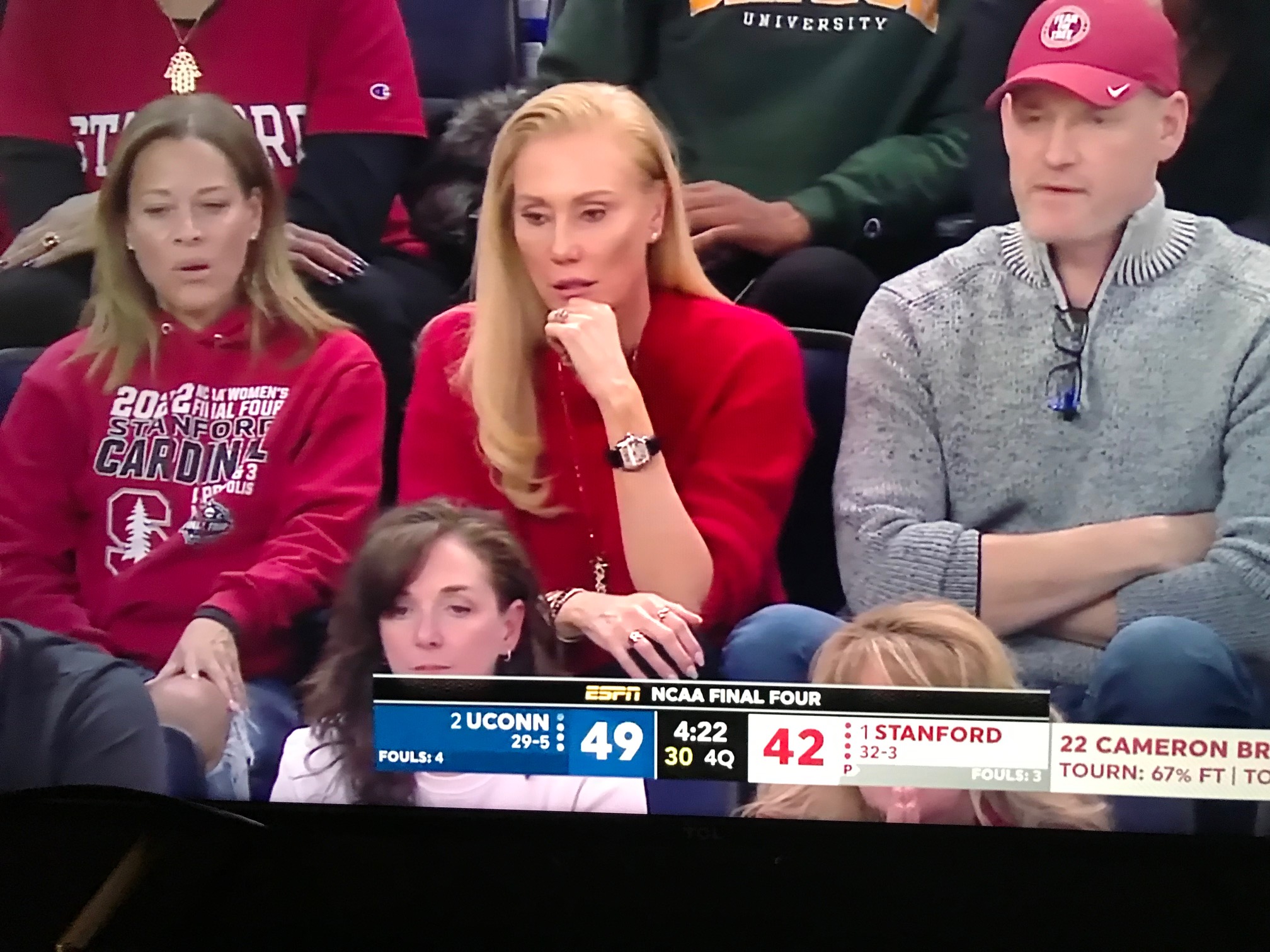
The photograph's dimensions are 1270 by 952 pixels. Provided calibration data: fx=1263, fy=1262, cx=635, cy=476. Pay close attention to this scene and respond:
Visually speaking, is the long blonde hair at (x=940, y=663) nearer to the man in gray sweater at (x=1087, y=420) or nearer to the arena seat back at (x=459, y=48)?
the man in gray sweater at (x=1087, y=420)

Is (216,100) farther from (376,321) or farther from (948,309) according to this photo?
(948,309)

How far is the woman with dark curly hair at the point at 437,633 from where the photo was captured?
1.26 metres

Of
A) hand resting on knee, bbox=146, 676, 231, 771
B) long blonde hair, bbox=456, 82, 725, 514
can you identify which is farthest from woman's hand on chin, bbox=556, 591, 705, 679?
hand resting on knee, bbox=146, 676, 231, 771

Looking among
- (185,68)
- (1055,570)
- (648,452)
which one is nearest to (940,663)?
(1055,570)

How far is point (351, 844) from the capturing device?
4.60 feet

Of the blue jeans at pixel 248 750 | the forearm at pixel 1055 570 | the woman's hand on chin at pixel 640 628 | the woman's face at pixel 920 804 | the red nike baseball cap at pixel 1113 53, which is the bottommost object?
the woman's face at pixel 920 804

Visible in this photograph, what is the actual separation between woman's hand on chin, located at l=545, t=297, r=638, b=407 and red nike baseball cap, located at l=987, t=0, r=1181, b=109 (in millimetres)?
467

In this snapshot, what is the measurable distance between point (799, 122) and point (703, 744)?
24.3 inches

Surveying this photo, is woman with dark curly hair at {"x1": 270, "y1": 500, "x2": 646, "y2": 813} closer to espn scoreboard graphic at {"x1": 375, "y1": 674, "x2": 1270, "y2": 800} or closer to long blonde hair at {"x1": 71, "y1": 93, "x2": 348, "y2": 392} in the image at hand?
espn scoreboard graphic at {"x1": 375, "y1": 674, "x2": 1270, "y2": 800}

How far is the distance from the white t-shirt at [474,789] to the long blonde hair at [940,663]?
0.56 feet

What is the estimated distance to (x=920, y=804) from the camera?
1246 mm

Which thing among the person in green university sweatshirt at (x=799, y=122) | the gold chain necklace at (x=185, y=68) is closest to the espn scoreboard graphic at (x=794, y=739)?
the person in green university sweatshirt at (x=799, y=122)

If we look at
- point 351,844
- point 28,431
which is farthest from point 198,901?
point 28,431

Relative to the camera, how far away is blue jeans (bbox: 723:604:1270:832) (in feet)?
3.91
